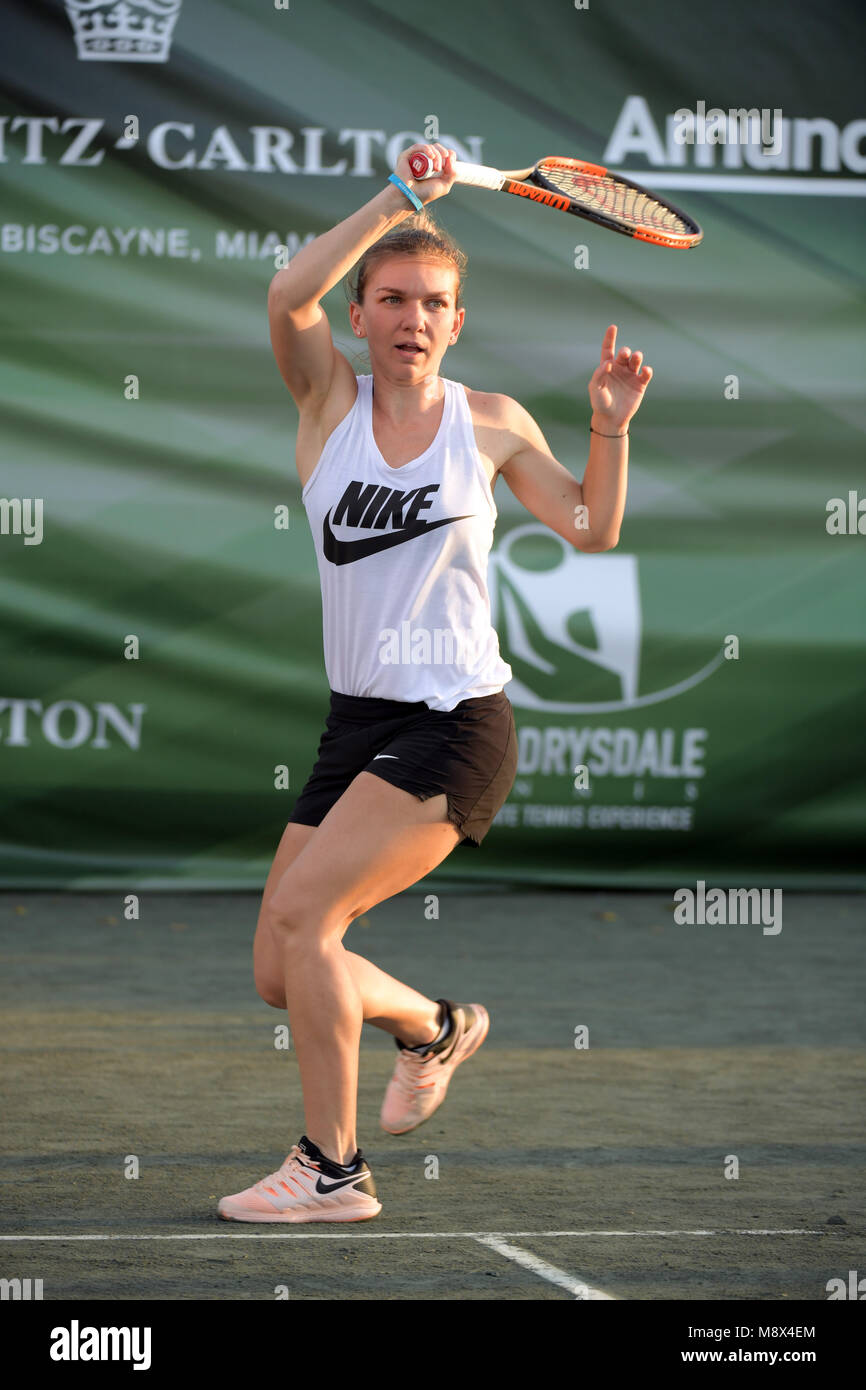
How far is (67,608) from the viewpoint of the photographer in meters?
8.66

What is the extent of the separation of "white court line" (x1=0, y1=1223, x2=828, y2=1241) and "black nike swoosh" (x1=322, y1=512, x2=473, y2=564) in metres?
1.40

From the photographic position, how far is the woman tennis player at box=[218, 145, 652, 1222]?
149 inches

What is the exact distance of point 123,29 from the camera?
8.58 m

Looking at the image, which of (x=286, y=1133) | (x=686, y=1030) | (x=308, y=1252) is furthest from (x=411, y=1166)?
(x=686, y=1030)

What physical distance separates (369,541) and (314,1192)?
4.40ft

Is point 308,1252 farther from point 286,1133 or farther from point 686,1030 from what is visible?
point 686,1030

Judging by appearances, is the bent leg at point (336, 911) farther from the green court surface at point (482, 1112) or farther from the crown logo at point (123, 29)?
the crown logo at point (123, 29)

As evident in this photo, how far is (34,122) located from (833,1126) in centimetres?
586

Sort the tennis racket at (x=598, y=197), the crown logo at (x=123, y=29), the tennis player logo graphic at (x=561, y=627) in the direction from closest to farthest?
the tennis racket at (x=598, y=197) → the crown logo at (x=123, y=29) → the tennis player logo graphic at (x=561, y=627)

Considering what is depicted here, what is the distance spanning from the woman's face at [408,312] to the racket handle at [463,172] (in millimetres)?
209

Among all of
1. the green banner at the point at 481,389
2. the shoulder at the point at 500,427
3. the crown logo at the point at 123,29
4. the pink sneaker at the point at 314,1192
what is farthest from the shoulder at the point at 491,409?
the crown logo at the point at 123,29

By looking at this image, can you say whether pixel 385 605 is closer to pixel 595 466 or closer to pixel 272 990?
pixel 595 466

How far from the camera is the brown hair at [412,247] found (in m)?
3.99

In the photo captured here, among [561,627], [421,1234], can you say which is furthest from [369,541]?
[561,627]
